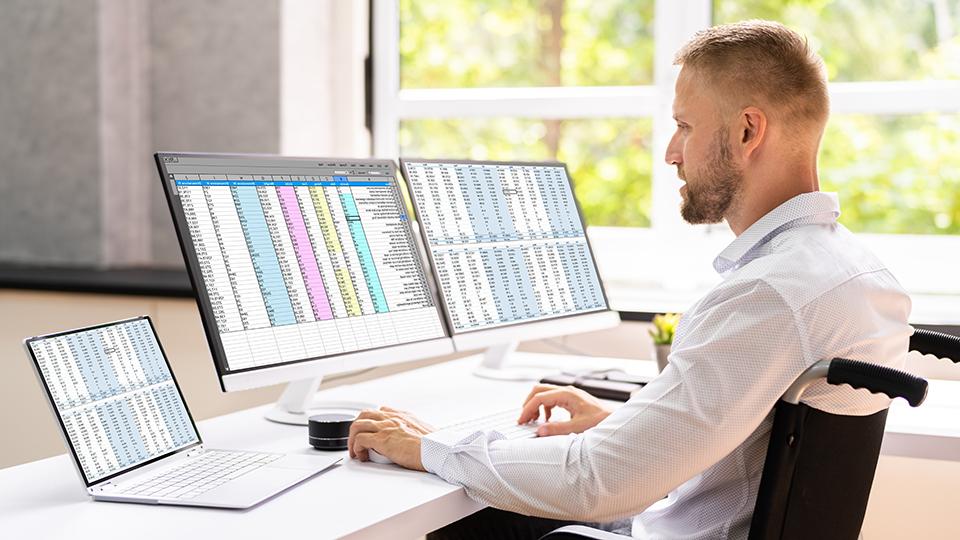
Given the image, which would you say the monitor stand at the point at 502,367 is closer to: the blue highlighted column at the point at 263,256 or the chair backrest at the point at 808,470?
the blue highlighted column at the point at 263,256

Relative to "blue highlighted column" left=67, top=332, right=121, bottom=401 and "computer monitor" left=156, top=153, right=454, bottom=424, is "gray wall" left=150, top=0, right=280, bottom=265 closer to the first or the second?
"computer monitor" left=156, top=153, right=454, bottom=424

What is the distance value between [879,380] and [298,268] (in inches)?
35.9

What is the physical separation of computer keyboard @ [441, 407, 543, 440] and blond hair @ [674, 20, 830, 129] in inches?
23.6

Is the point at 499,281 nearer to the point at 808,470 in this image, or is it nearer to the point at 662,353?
the point at 662,353

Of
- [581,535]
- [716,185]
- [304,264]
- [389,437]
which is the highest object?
[716,185]

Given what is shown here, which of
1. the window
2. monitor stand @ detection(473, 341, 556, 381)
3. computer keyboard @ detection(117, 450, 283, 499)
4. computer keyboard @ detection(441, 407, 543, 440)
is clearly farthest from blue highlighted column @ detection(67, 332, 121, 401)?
the window

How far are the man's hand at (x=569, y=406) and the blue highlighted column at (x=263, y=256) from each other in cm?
40

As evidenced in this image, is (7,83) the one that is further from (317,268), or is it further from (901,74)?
(901,74)

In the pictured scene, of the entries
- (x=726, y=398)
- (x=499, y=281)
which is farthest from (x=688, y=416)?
(x=499, y=281)

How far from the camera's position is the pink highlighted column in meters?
1.74

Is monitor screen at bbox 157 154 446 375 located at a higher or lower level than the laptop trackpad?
higher

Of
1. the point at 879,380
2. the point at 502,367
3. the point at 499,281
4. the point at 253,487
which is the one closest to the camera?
the point at 879,380

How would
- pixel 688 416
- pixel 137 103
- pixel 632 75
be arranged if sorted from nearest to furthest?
pixel 688 416, pixel 632 75, pixel 137 103

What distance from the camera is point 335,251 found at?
1.80 m
